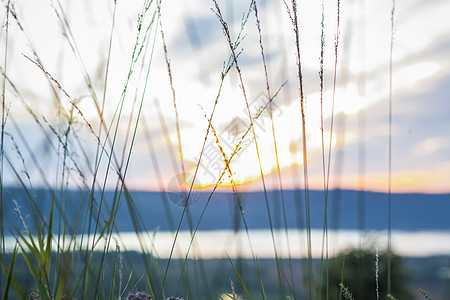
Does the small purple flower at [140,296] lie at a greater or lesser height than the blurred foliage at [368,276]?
lesser

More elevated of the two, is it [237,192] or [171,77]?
[171,77]

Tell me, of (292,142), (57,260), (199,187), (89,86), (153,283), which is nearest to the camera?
(153,283)

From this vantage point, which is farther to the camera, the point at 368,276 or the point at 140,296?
the point at 368,276

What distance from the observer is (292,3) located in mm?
1617

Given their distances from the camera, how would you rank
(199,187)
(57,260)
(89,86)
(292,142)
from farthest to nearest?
(292,142)
(199,187)
(89,86)
(57,260)

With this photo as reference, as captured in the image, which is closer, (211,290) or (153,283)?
(153,283)

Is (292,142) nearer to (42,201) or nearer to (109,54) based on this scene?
(109,54)

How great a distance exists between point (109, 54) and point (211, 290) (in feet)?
2.98

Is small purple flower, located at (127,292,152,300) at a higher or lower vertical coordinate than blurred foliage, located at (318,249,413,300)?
lower

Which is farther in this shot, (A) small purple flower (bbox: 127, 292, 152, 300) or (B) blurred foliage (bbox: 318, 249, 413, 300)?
(B) blurred foliage (bbox: 318, 249, 413, 300)

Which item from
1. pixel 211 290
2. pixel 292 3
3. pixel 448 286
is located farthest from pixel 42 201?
pixel 448 286

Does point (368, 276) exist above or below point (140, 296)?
above

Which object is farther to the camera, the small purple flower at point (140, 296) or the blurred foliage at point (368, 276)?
the blurred foliage at point (368, 276)

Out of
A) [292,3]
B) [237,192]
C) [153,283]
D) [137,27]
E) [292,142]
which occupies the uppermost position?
[292,3]
